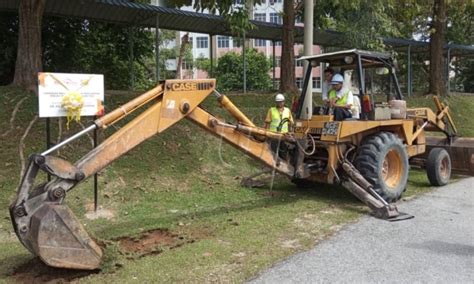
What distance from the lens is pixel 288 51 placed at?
17.4 meters

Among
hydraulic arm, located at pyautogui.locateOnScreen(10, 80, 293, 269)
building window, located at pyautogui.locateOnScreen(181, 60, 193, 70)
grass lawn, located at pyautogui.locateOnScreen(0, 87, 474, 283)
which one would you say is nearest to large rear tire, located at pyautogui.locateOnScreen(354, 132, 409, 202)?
grass lawn, located at pyautogui.locateOnScreen(0, 87, 474, 283)

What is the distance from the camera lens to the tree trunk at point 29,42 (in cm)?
1251

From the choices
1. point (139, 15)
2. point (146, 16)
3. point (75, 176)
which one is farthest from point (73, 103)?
point (146, 16)

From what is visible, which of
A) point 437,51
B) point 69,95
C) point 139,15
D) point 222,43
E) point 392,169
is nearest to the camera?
point 69,95

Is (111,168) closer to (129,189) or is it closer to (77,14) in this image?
(129,189)

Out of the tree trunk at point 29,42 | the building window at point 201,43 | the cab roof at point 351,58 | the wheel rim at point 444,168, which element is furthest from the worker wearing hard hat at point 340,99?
the building window at point 201,43

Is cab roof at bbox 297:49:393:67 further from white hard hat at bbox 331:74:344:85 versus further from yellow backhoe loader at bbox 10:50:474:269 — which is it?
white hard hat at bbox 331:74:344:85

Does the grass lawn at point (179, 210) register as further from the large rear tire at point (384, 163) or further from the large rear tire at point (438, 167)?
the large rear tire at point (384, 163)

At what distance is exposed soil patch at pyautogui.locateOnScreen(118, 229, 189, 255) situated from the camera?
6.68 metres

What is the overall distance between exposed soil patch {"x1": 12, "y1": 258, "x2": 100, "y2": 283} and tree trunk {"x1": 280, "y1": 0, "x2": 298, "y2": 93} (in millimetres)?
12472

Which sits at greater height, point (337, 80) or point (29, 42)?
point (29, 42)

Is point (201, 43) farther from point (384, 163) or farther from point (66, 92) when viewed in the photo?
point (66, 92)

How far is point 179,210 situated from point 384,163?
384 centimetres

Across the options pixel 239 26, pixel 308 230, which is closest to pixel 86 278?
pixel 308 230
